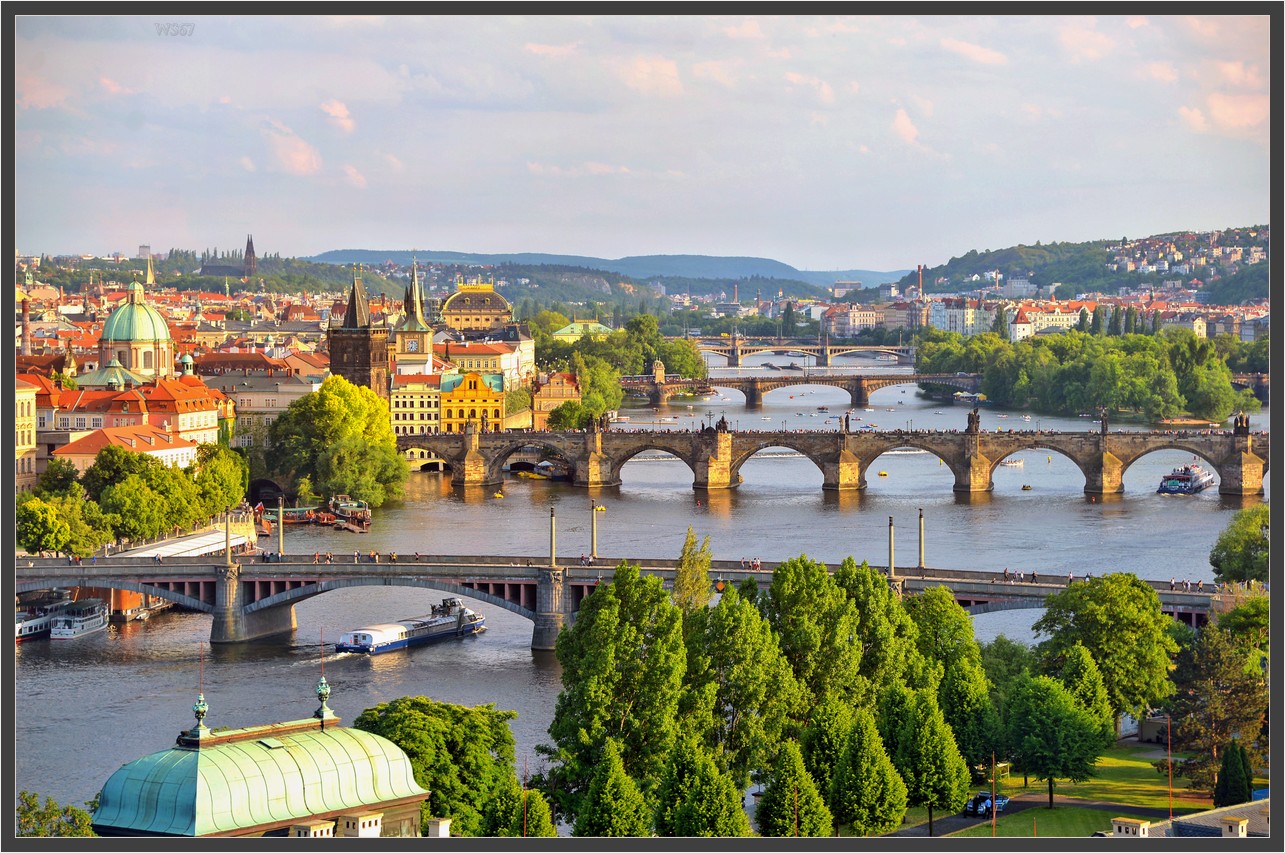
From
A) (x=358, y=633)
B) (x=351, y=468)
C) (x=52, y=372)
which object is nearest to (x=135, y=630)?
(x=358, y=633)

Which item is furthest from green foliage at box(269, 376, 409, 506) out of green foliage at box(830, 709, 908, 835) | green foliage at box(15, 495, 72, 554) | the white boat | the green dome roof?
green foliage at box(830, 709, 908, 835)

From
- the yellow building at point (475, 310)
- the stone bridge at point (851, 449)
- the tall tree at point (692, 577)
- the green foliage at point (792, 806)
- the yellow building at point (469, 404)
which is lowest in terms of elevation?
the green foliage at point (792, 806)

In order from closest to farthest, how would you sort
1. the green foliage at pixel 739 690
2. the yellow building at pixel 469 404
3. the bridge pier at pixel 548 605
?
1. the green foliage at pixel 739 690
2. the bridge pier at pixel 548 605
3. the yellow building at pixel 469 404

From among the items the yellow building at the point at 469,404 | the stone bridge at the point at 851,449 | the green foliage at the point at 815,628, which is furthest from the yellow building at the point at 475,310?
the green foliage at the point at 815,628

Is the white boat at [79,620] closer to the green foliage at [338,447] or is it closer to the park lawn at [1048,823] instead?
the park lawn at [1048,823]

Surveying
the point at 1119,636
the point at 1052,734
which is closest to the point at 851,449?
the point at 1119,636

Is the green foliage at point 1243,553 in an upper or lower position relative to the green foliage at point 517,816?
upper

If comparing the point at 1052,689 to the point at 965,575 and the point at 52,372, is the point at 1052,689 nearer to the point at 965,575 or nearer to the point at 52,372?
the point at 965,575

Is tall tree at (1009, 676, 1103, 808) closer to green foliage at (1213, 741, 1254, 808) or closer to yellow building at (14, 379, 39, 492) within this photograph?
green foliage at (1213, 741, 1254, 808)
